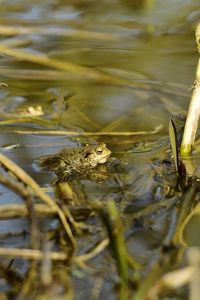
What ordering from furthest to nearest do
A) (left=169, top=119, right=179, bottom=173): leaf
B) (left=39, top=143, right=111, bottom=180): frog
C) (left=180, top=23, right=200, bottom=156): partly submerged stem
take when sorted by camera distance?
(left=39, top=143, right=111, bottom=180): frog
(left=180, top=23, right=200, bottom=156): partly submerged stem
(left=169, top=119, right=179, bottom=173): leaf

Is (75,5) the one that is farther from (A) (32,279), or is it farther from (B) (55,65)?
(A) (32,279)

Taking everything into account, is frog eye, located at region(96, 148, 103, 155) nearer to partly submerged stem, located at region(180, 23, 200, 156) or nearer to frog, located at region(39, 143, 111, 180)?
frog, located at region(39, 143, 111, 180)

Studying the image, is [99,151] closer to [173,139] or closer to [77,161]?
[77,161]

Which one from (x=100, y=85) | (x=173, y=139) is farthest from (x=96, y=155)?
(x=100, y=85)

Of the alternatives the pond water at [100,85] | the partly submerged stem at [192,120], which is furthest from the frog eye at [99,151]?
the partly submerged stem at [192,120]

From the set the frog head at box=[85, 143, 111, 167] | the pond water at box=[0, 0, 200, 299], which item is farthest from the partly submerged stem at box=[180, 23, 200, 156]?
the frog head at box=[85, 143, 111, 167]

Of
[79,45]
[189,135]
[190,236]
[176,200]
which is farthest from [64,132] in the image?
[79,45]
